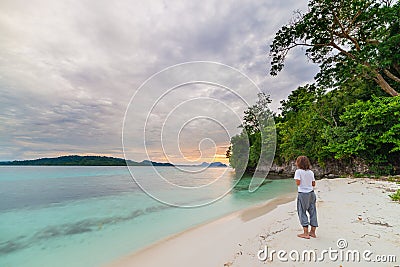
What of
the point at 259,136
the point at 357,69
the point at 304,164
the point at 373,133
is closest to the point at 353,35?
the point at 357,69

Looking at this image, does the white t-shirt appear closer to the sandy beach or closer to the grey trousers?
the grey trousers

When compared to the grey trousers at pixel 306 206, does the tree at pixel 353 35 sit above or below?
above

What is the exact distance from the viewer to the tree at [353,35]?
10.4m

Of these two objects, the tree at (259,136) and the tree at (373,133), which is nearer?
the tree at (373,133)

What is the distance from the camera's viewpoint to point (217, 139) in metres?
6.68

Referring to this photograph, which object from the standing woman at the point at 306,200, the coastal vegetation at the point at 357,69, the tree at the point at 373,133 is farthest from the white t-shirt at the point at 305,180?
the tree at the point at 373,133

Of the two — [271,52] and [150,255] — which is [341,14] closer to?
[271,52]

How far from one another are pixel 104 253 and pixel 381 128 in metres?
15.9

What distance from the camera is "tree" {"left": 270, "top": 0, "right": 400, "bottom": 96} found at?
1035cm

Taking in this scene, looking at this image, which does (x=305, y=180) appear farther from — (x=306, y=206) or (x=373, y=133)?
(x=373, y=133)

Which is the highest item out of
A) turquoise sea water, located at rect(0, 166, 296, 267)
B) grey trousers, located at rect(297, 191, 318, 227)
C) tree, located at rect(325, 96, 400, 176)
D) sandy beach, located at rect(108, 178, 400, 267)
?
tree, located at rect(325, 96, 400, 176)

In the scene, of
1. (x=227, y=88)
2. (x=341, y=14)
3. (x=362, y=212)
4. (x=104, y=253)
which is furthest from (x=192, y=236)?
(x=341, y=14)

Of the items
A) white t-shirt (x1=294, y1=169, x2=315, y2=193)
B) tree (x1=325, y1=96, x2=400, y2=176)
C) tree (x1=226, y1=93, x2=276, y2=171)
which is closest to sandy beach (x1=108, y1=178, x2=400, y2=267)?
white t-shirt (x1=294, y1=169, x2=315, y2=193)

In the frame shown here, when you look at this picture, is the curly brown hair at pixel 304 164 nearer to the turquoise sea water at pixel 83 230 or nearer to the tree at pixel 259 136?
the turquoise sea water at pixel 83 230
